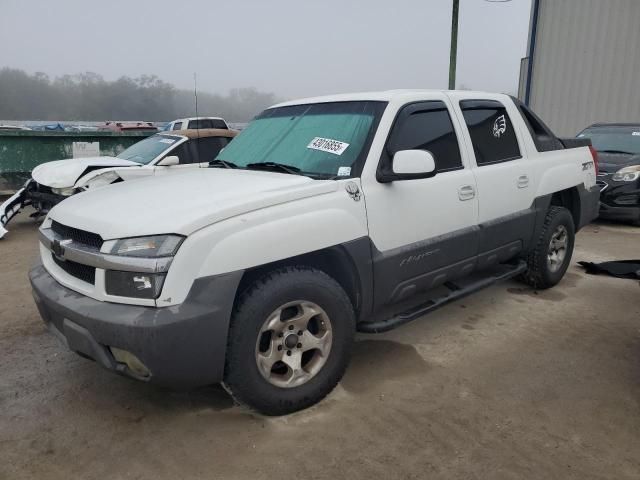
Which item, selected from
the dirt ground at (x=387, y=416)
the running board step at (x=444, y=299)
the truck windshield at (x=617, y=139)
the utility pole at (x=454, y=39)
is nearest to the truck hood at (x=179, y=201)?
the running board step at (x=444, y=299)

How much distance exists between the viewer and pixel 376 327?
3.05 metres

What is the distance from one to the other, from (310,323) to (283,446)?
674 millimetres

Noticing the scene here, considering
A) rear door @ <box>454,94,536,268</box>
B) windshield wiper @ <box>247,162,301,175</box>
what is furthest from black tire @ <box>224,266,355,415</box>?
rear door @ <box>454,94,536,268</box>

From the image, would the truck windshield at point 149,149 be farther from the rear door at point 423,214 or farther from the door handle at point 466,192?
the door handle at point 466,192

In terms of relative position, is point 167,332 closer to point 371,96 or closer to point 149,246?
point 149,246

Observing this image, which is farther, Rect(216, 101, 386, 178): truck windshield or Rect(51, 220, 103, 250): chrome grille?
Rect(216, 101, 386, 178): truck windshield

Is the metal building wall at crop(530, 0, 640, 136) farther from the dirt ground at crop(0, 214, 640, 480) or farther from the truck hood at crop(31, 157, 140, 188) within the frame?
the truck hood at crop(31, 157, 140, 188)

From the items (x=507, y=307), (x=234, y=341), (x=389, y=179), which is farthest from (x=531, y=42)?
(x=234, y=341)

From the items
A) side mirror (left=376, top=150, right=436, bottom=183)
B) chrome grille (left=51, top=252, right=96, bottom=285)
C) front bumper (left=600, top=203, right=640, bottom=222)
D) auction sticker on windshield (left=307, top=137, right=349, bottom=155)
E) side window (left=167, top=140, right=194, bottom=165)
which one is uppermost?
auction sticker on windshield (left=307, top=137, right=349, bottom=155)

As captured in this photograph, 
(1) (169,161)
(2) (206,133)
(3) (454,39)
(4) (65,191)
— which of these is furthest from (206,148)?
(3) (454,39)

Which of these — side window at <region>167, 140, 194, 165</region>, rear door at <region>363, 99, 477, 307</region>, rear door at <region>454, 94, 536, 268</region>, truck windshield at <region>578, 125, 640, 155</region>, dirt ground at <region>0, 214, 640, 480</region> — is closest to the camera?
dirt ground at <region>0, 214, 640, 480</region>

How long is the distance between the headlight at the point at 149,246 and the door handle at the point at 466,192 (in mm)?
2036

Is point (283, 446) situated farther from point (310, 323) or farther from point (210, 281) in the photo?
point (210, 281)

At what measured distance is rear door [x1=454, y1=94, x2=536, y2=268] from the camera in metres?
3.71
